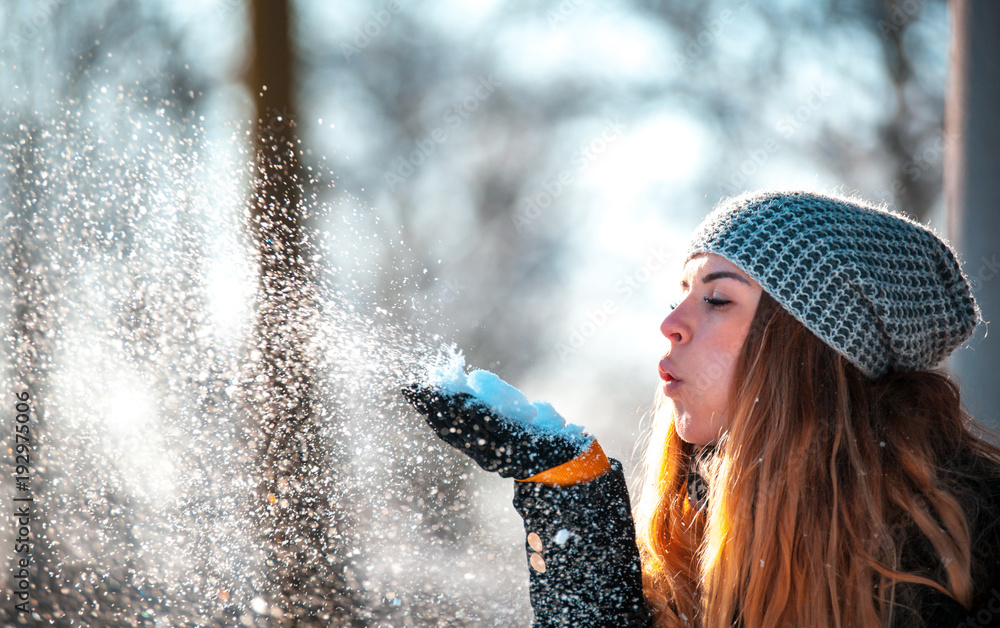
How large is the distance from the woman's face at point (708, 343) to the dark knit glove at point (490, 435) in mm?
355

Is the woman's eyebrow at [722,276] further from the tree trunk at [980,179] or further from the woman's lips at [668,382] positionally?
the tree trunk at [980,179]

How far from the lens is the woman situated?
145 centimetres

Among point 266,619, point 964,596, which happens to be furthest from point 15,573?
point 964,596

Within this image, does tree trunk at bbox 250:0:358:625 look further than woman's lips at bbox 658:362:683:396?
Yes

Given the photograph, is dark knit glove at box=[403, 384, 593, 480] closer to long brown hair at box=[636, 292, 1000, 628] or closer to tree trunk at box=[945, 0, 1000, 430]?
long brown hair at box=[636, 292, 1000, 628]

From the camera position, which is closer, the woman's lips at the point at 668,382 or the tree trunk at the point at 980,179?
the woman's lips at the point at 668,382

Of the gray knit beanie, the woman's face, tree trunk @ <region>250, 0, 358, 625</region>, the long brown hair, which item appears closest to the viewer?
the long brown hair

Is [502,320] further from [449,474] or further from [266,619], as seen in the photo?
[266,619]

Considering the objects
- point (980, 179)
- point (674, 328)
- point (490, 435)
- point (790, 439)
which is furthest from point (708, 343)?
point (980, 179)

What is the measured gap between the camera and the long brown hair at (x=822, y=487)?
1.39m

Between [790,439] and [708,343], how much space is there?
0.32 meters

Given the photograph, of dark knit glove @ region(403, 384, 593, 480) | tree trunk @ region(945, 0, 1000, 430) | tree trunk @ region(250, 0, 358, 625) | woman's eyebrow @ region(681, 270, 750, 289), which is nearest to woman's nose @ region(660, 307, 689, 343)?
woman's eyebrow @ region(681, 270, 750, 289)

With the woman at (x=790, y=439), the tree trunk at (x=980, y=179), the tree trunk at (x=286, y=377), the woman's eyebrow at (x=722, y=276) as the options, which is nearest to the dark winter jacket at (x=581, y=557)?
the woman at (x=790, y=439)

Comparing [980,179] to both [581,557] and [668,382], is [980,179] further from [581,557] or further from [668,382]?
[581,557]
